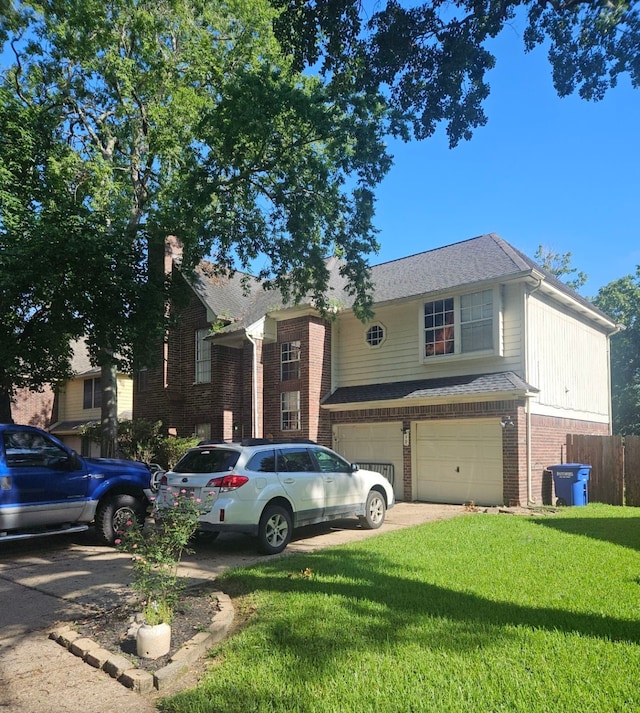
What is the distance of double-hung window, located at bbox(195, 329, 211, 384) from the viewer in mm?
19828

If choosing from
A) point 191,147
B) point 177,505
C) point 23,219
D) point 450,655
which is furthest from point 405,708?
point 191,147

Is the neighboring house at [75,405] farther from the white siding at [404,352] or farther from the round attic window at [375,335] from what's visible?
the round attic window at [375,335]

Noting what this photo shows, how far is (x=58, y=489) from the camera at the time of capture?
355 inches

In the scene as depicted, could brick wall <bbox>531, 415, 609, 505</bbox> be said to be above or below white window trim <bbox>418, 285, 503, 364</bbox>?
below

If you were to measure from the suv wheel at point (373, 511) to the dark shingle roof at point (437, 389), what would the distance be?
4208mm

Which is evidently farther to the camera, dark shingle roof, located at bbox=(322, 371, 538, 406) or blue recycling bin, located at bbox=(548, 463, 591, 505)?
blue recycling bin, located at bbox=(548, 463, 591, 505)

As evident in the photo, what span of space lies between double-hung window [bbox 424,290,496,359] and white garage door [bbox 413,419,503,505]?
195 centimetres

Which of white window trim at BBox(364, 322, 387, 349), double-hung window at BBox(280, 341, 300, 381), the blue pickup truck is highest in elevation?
white window trim at BBox(364, 322, 387, 349)

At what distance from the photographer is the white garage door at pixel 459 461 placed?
14.1 m

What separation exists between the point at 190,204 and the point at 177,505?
360 inches

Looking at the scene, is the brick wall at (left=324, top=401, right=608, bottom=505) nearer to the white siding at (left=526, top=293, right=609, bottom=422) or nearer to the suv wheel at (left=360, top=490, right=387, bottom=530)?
the white siding at (left=526, top=293, right=609, bottom=422)

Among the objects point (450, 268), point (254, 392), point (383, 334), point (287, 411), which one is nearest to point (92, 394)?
point (254, 392)

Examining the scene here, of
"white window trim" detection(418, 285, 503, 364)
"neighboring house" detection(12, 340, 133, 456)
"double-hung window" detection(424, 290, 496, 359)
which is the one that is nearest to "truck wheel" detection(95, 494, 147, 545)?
"white window trim" detection(418, 285, 503, 364)

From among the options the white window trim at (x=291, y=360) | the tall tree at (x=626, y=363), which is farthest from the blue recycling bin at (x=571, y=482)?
the tall tree at (x=626, y=363)
